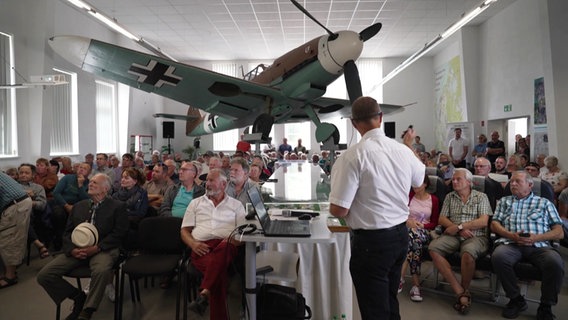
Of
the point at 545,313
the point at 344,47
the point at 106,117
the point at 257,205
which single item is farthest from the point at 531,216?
the point at 106,117

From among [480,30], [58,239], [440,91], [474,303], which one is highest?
[480,30]

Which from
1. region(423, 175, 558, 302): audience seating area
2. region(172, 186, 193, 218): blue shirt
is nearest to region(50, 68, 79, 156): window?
region(172, 186, 193, 218): blue shirt

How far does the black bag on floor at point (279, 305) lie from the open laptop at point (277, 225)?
1.33 ft

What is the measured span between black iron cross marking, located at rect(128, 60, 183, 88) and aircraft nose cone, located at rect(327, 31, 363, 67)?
2.24 metres

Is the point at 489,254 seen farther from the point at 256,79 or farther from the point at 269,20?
the point at 269,20

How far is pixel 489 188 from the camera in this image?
328 centimetres

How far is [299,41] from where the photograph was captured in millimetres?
11445

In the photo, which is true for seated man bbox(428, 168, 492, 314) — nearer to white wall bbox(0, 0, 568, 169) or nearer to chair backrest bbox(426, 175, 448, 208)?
chair backrest bbox(426, 175, 448, 208)

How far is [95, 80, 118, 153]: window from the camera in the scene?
10.8m

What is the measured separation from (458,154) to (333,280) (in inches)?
318

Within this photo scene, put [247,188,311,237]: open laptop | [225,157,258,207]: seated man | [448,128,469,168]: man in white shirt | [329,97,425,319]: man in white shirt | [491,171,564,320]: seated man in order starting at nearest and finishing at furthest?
1. [329,97,425,319]: man in white shirt
2. [247,188,311,237]: open laptop
3. [491,171,564,320]: seated man
4. [225,157,258,207]: seated man
5. [448,128,469,168]: man in white shirt

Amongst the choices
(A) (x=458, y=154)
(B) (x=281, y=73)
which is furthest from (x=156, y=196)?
(A) (x=458, y=154)

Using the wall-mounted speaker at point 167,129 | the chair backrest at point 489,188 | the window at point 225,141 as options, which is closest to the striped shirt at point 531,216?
the chair backrest at point 489,188

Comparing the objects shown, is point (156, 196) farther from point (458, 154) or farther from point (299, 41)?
point (299, 41)
